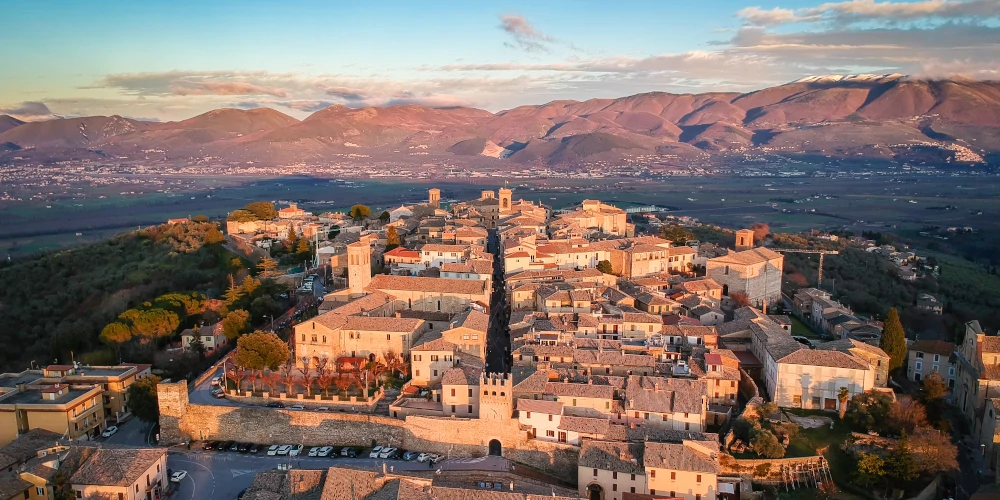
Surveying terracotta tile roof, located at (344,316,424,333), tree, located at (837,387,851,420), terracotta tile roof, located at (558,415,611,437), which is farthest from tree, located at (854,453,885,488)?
terracotta tile roof, located at (344,316,424,333)

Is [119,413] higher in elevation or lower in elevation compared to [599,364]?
lower

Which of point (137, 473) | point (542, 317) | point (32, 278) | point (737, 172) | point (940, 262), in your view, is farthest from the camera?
point (737, 172)

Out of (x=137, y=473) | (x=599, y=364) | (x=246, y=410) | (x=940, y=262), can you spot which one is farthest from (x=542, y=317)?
(x=940, y=262)

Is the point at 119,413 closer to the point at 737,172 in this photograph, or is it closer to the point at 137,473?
the point at 137,473

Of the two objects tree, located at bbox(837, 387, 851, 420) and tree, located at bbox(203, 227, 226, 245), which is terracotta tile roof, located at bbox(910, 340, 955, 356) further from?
tree, located at bbox(203, 227, 226, 245)

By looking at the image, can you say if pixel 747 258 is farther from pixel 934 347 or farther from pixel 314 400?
pixel 314 400

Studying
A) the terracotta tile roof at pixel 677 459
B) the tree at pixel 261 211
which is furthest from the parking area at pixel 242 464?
the tree at pixel 261 211
